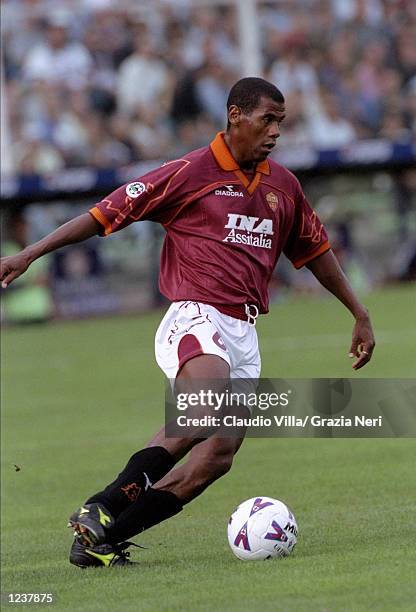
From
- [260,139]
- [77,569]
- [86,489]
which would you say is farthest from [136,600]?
[86,489]

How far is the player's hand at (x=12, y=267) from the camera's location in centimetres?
594

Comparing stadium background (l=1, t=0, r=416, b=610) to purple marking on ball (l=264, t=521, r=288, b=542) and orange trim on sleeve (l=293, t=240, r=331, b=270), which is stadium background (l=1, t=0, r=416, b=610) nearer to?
orange trim on sleeve (l=293, t=240, r=331, b=270)

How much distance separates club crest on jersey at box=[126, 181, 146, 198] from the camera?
6379 millimetres

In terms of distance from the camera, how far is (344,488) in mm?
8492

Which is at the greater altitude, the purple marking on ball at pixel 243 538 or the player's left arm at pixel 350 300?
the player's left arm at pixel 350 300

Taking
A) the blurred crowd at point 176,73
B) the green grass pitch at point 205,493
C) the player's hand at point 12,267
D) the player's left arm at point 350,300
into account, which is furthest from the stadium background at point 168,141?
the player's hand at point 12,267

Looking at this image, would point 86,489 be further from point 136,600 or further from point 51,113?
point 51,113

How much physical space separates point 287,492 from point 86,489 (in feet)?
5.18

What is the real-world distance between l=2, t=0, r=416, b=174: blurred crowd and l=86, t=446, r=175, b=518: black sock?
18.5 metres

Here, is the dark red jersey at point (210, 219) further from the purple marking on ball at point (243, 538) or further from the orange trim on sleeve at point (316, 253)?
the purple marking on ball at point (243, 538)

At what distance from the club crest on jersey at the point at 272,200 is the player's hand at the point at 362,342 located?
0.81 m

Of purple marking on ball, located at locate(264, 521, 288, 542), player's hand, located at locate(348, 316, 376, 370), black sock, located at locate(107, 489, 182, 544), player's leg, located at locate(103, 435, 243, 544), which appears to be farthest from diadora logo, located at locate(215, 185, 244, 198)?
purple marking on ball, located at locate(264, 521, 288, 542)

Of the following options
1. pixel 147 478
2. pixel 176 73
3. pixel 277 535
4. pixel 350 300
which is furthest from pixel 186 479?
pixel 176 73

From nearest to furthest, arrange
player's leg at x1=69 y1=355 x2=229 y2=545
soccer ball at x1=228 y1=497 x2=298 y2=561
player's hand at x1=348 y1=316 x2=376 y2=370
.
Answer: player's leg at x1=69 y1=355 x2=229 y2=545 → soccer ball at x1=228 y1=497 x2=298 y2=561 → player's hand at x1=348 y1=316 x2=376 y2=370
